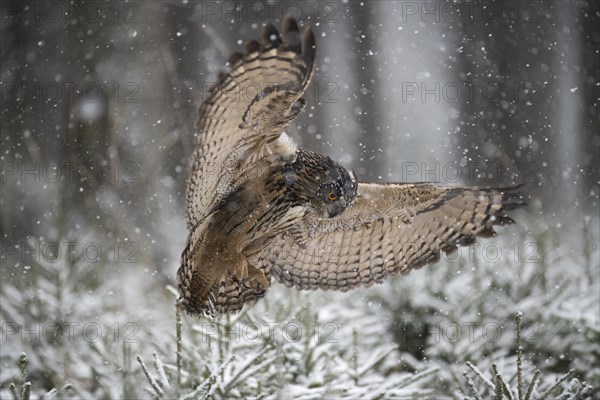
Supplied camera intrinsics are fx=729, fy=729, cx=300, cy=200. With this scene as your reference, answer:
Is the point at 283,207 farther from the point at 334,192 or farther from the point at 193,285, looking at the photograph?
the point at 193,285

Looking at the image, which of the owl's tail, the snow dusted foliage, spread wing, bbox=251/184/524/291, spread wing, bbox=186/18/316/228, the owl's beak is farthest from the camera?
the snow dusted foliage

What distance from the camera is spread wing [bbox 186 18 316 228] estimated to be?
2.32 meters

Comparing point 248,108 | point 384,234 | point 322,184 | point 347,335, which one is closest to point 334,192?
point 322,184

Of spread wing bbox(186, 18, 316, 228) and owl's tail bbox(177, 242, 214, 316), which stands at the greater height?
spread wing bbox(186, 18, 316, 228)

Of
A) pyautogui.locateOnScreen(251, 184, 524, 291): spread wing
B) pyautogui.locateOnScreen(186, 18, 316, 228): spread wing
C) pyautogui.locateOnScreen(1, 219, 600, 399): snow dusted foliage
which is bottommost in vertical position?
pyautogui.locateOnScreen(1, 219, 600, 399): snow dusted foliage

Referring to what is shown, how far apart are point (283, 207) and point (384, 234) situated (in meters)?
0.59

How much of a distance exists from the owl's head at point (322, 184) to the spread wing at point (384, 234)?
0.30 meters

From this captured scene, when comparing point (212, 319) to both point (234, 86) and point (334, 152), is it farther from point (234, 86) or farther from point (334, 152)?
point (334, 152)

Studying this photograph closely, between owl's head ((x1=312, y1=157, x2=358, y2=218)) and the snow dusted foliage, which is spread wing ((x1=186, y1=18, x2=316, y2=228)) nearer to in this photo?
owl's head ((x1=312, y1=157, x2=358, y2=218))

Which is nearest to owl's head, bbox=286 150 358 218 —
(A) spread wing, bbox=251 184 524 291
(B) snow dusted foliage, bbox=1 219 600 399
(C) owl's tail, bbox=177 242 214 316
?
(A) spread wing, bbox=251 184 524 291

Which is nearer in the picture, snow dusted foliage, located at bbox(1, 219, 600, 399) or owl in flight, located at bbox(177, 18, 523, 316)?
owl in flight, located at bbox(177, 18, 523, 316)

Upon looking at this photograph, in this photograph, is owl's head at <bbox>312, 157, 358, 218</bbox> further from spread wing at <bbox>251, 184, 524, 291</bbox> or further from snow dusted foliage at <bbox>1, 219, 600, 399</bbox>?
snow dusted foliage at <bbox>1, 219, 600, 399</bbox>

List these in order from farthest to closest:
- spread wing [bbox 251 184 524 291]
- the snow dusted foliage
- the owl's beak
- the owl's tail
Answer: the snow dusted foliage
spread wing [bbox 251 184 524 291]
the owl's tail
the owl's beak

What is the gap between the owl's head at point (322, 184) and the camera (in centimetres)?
249
